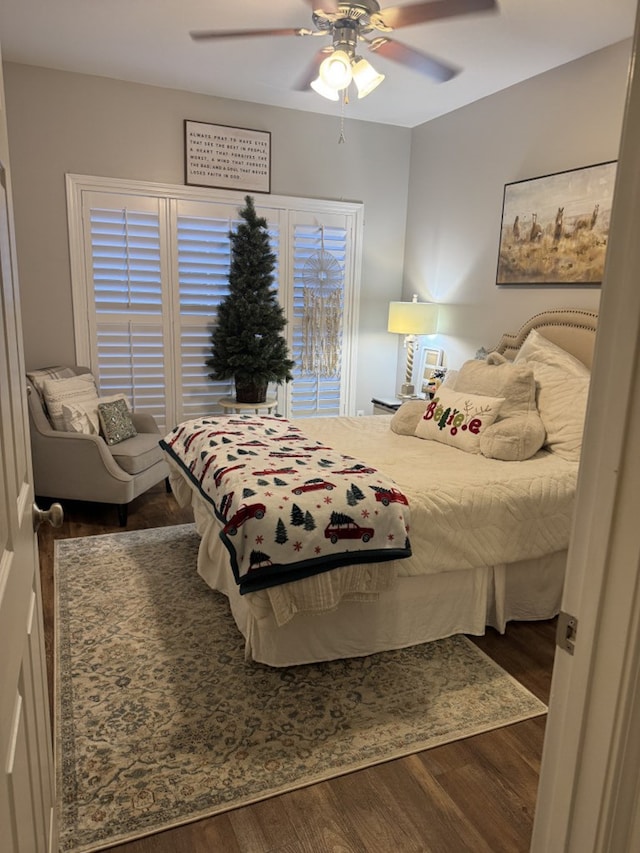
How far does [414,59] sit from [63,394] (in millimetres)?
3001

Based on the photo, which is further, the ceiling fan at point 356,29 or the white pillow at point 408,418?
the white pillow at point 408,418

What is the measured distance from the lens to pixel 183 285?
15.3 feet

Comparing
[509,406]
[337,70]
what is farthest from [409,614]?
[337,70]

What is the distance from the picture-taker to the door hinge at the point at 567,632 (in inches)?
33.3

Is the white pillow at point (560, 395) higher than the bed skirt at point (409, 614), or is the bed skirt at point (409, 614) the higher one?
the white pillow at point (560, 395)

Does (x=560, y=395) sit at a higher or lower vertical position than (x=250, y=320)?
lower

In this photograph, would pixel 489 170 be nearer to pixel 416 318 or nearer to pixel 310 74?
pixel 416 318

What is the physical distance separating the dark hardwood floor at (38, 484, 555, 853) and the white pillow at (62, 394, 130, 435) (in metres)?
2.67

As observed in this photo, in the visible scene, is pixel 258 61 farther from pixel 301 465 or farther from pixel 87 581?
pixel 87 581

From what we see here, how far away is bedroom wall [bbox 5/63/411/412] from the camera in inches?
160

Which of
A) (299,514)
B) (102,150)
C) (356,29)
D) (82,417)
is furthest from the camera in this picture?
(102,150)

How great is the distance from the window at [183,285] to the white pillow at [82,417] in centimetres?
72

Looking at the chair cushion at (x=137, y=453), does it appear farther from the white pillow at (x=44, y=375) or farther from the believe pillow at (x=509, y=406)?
the believe pillow at (x=509, y=406)

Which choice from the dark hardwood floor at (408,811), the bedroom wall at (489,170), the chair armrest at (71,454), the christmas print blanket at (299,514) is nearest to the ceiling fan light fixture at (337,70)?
the bedroom wall at (489,170)
